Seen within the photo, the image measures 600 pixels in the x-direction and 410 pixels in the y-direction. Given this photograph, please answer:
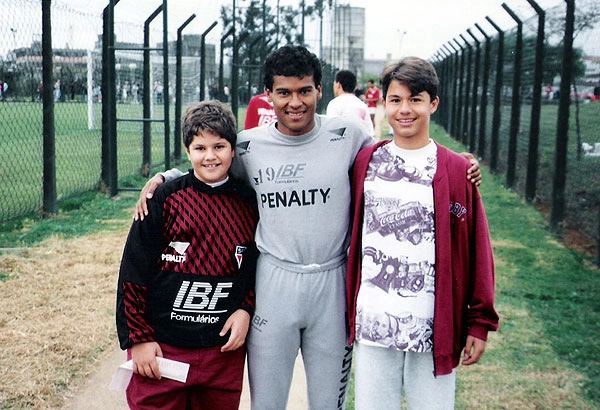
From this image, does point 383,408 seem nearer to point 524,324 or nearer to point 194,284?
point 194,284

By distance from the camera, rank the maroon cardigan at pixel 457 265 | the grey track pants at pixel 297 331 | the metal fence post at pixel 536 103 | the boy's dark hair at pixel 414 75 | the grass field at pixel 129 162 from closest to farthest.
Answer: the maroon cardigan at pixel 457 265 → the boy's dark hair at pixel 414 75 → the grey track pants at pixel 297 331 → the grass field at pixel 129 162 → the metal fence post at pixel 536 103

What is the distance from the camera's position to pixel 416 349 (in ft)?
8.64

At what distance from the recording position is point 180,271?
276 cm

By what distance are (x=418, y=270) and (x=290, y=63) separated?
0.95m

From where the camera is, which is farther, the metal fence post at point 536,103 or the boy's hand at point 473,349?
the metal fence post at point 536,103

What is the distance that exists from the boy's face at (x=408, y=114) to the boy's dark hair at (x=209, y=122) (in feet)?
2.03

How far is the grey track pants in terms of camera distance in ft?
9.37

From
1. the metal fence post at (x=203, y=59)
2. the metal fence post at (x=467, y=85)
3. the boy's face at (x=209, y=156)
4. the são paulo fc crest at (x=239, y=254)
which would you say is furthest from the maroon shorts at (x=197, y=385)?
the metal fence post at (x=467, y=85)

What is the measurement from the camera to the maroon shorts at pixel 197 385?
276cm

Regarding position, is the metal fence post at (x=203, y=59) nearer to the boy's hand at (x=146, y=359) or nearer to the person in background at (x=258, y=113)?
the person in background at (x=258, y=113)

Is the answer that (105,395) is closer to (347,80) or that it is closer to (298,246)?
(298,246)

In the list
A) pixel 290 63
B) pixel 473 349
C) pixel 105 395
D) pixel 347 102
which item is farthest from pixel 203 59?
pixel 473 349

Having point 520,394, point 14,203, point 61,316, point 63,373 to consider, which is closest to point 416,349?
point 520,394

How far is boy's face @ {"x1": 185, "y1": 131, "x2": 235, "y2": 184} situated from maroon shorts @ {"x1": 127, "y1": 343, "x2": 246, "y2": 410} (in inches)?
26.2
